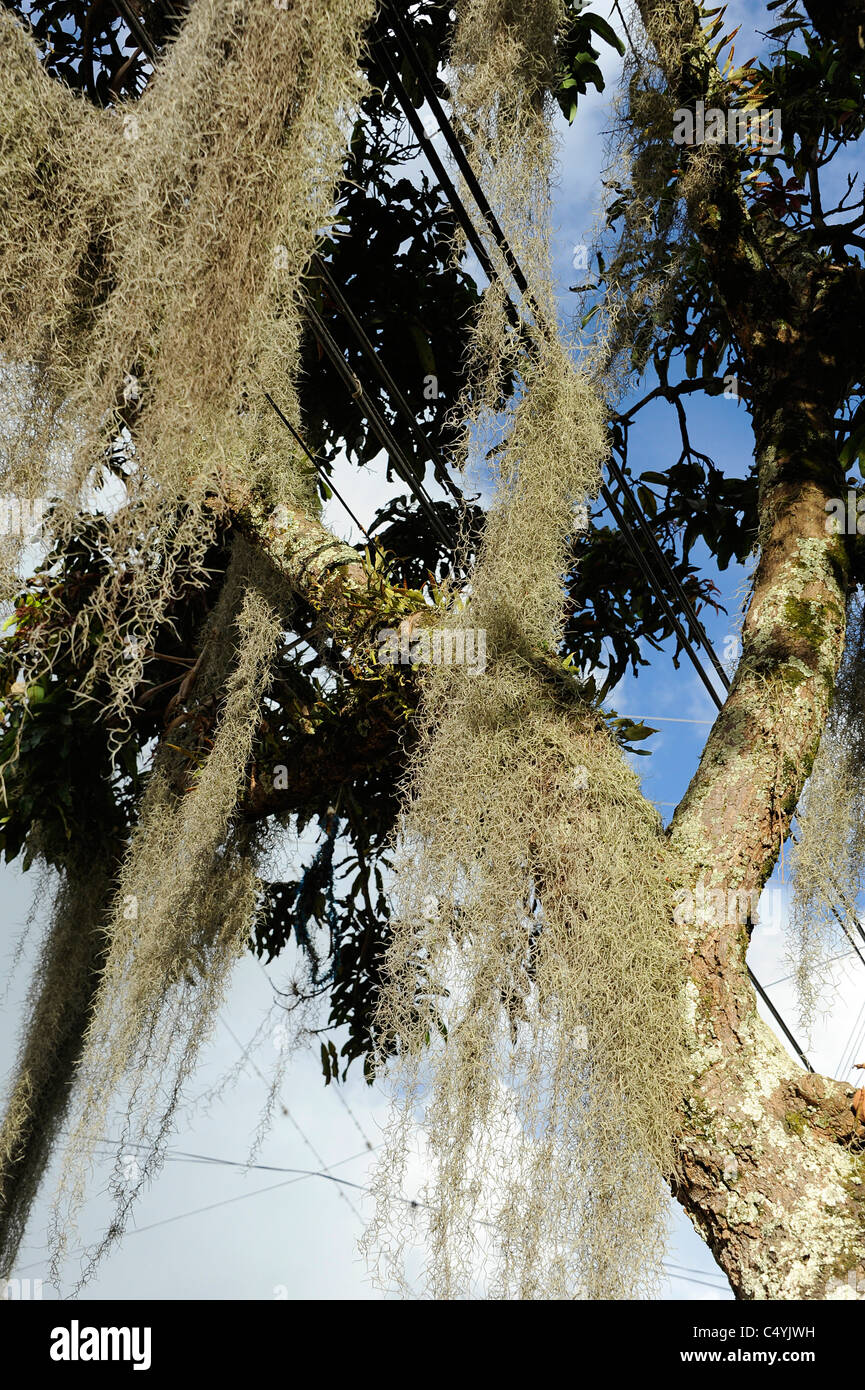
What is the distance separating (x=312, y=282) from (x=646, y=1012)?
Result: 115 inches

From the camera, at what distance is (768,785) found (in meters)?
2.40

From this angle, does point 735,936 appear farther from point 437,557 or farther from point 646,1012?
point 437,557

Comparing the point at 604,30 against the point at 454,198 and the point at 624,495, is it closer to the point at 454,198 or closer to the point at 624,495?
the point at 454,198

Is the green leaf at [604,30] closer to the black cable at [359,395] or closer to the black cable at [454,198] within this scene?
the black cable at [454,198]

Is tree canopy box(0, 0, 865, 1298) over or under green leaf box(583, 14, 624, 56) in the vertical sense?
under

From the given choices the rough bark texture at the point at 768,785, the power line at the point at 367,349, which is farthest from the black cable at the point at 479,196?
the rough bark texture at the point at 768,785

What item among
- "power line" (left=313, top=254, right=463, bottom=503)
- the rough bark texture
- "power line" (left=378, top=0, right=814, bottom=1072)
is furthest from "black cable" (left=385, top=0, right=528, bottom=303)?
the rough bark texture

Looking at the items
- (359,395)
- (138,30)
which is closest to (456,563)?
(359,395)

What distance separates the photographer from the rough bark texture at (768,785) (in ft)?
6.09

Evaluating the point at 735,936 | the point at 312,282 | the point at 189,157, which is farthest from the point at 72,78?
the point at 735,936

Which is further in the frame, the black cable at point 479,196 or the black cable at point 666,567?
the black cable at point 666,567

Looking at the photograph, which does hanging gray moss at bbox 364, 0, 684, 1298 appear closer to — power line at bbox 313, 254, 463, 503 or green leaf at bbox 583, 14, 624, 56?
power line at bbox 313, 254, 463, 503

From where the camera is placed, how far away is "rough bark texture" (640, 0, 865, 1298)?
1.86 m

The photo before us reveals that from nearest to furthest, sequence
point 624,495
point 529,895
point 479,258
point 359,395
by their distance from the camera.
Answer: point 529,895
point 479,258
point 359,395
point 624,495
